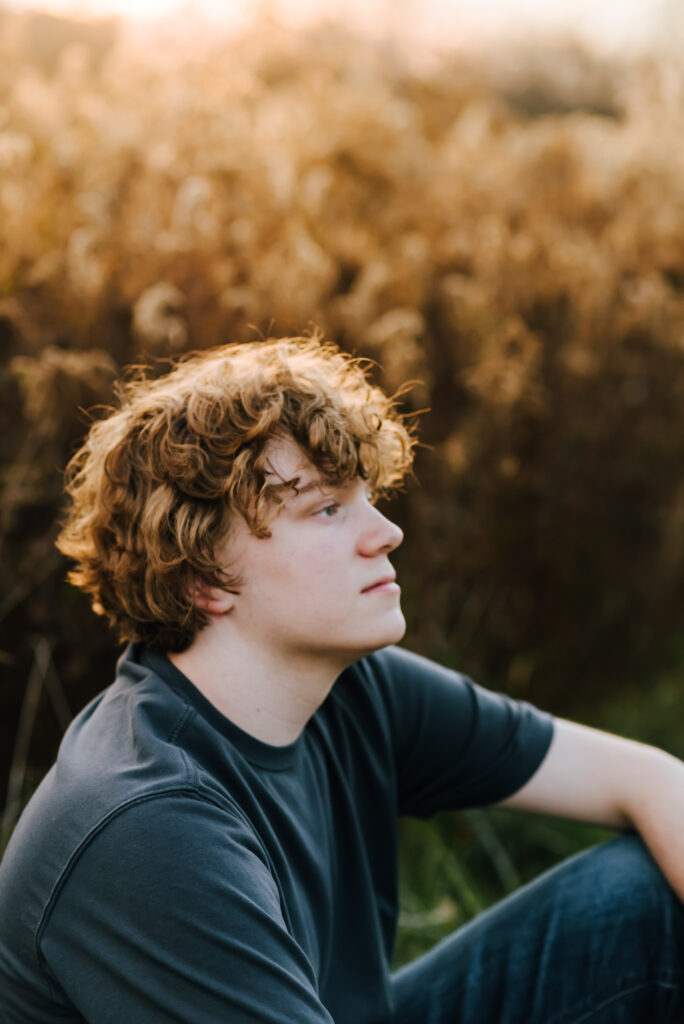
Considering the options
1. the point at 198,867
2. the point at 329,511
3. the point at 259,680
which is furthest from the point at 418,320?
the point at 198,867

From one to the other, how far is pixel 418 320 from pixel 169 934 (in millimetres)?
2056

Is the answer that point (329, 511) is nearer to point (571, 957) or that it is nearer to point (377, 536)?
point (377, 536)

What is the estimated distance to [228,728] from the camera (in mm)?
1514

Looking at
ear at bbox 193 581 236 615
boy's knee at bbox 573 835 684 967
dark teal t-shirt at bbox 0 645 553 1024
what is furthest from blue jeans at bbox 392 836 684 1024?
ear at bbox 193 581 236 615

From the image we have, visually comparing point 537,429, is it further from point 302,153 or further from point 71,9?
point 71,9

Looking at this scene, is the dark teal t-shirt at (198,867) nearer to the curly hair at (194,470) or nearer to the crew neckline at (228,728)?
the crew neckline at (228,728)

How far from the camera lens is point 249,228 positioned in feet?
9.53

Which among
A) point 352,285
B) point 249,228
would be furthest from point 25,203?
point 352,285

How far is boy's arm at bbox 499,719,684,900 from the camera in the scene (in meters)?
1.90

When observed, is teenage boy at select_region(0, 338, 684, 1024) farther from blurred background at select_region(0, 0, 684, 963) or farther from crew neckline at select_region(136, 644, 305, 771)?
blurred background at select_region(0, 0, 684, 963)

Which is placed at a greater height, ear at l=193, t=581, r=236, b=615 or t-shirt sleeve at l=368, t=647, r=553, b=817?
ear at l=193, t=581, r=236, b=615

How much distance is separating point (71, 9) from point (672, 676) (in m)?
3.88

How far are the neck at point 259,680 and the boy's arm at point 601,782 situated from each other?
59cm

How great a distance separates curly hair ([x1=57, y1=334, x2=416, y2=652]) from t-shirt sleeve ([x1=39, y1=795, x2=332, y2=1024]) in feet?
1.52
